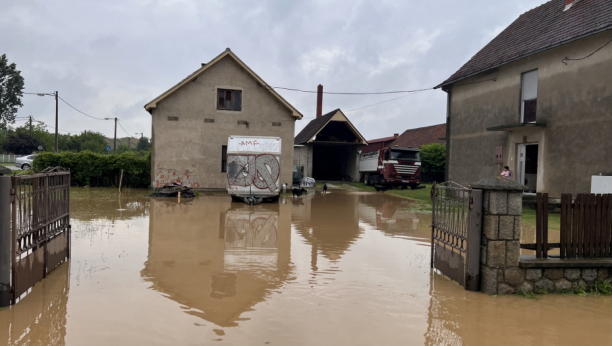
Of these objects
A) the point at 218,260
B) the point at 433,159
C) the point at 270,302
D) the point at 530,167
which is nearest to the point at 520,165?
the point at 530,167

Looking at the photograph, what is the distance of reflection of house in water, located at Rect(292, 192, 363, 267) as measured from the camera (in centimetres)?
988

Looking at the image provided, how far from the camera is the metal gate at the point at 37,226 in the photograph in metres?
5.75

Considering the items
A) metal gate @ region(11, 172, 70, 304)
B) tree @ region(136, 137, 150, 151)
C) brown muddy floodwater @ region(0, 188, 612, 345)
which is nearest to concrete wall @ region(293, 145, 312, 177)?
brown muddy floodwater @ region(0, 188, 612, 345)

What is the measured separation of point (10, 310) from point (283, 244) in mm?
5631

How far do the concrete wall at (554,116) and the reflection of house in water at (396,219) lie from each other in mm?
4390

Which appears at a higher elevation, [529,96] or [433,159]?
[529,96]

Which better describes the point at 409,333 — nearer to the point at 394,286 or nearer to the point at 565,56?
the point at 394,286

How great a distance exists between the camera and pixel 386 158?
30.1 m

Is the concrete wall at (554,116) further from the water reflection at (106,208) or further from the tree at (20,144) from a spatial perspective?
the tree at (20,144)

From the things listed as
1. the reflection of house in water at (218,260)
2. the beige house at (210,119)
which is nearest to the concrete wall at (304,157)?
the beige house at (210,119)

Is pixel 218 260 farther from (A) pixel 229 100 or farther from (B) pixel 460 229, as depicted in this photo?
(A) pixel 229 100

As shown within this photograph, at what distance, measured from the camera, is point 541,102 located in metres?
17.0

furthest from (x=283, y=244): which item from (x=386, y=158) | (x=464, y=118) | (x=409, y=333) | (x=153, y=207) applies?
(x=386, y=158)

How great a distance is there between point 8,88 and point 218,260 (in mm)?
72540
